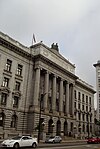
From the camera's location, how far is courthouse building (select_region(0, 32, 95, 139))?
46656 millimetres

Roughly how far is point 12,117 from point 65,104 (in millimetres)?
21489

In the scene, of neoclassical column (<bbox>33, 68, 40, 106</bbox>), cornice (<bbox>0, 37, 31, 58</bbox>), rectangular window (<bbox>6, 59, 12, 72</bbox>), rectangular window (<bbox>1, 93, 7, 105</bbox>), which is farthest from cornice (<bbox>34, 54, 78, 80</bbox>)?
rectangular window (<bbox>1, 93, 7, 105</bbox>)

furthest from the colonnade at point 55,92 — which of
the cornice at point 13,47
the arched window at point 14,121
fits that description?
the arched window at point 14,121

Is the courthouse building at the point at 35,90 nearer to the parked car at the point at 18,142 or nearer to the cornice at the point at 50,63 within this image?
the cornice at the point at 50,63

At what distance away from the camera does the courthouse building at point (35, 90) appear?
46.7m

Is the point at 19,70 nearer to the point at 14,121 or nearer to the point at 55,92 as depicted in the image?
the point at 14,121

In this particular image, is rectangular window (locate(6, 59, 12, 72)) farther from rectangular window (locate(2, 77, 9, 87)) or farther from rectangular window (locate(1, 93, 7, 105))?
rectangular window (locate(1, 93, 7, 105))

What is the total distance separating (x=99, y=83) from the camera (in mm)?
148750

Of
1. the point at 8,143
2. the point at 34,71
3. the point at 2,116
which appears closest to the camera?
the point at 8,143

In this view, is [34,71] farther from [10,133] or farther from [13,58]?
[10,133]

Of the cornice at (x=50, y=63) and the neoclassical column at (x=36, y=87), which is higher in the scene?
the cornice at (x=50, y=63)

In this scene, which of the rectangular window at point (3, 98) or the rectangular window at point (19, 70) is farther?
the rectangular window at point (19, 70)

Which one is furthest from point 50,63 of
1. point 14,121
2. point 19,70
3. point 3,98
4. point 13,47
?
point 14,121

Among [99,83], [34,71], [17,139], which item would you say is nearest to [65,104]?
[34,71]
